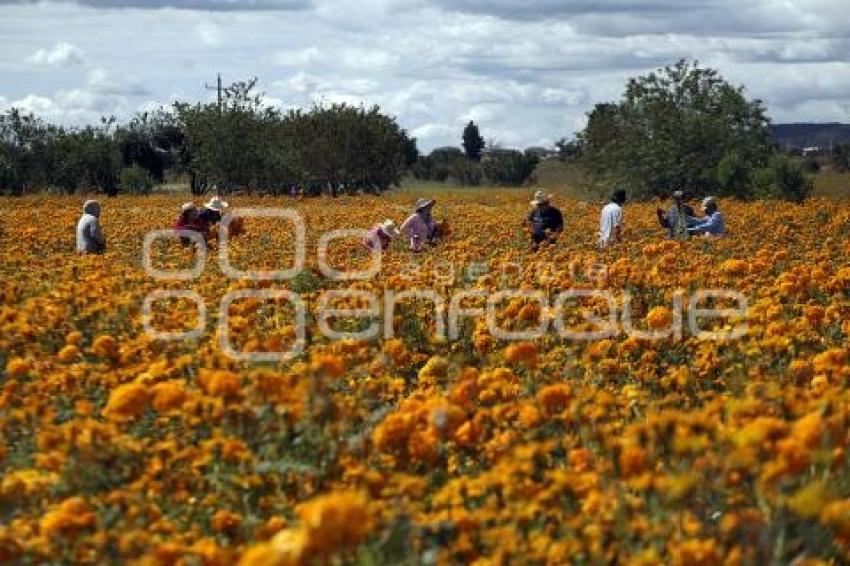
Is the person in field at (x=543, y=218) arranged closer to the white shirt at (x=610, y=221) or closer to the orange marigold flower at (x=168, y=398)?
the white shirt at (x=610, y=221)

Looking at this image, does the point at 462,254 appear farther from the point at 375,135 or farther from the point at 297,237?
the point at 375,135

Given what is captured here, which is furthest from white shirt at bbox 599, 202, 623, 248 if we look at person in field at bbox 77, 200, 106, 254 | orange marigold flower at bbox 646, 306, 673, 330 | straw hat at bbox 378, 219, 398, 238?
orange marigold flower at bbox 646, 306, 673, 330

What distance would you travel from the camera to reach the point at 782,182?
3011 centimetres

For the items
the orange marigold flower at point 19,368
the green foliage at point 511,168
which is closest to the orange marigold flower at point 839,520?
the orange marigold flower at point 19,368

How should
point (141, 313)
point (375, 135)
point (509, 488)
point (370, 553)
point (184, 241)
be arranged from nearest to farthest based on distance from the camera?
1. point (370, 553)
2. point (509, 488)
3. point (141, 313)
4. point (184, 241)
5. point (375, 135)

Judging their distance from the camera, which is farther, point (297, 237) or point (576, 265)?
point (297, 237)

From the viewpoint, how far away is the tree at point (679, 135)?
111 ft

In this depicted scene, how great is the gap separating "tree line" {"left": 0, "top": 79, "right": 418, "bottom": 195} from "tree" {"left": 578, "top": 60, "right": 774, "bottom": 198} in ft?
52.7

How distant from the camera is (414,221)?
14.7 meters

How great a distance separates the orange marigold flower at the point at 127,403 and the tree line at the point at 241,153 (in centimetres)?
4470

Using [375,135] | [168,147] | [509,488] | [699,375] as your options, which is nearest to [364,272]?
[699,375]

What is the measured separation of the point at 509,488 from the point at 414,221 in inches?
443

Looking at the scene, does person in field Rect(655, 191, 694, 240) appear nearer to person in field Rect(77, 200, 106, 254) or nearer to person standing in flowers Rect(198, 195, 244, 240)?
person standing in flowers Rect(198, 195, 244, 240)

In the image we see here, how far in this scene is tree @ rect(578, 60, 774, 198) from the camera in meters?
33.9
